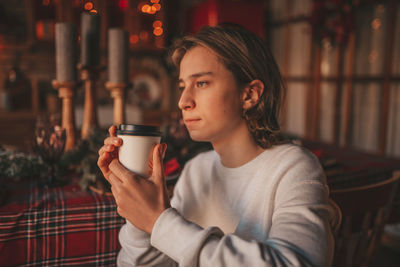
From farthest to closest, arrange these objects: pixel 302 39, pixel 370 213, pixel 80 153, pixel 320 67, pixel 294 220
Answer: pixel 302 39
pixel 320 67
pixel 80 153
pixel 370 213
pixel 294 220

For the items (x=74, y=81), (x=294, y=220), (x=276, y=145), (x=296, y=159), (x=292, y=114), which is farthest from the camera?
(x=292, y=114)

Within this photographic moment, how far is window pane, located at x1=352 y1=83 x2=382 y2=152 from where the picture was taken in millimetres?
3320

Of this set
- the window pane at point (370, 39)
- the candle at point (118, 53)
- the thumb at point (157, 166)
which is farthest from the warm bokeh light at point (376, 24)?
the thumb at point (157, 166)

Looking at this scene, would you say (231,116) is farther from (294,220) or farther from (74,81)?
(74,81)

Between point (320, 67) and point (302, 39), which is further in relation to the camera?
point (302, 39)

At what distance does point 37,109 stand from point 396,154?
4.11 metres

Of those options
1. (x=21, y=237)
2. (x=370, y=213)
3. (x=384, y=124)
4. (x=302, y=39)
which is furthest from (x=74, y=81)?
(x=302, y=39)

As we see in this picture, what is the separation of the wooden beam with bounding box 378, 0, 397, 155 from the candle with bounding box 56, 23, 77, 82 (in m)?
2.72

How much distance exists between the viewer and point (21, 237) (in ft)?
3.16

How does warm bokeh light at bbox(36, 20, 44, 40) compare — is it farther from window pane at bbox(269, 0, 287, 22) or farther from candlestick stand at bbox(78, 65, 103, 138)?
candlestick stand at bbox(78, 65, 103, 138)

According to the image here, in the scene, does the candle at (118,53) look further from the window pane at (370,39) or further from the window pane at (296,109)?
the window pane at (296,109)

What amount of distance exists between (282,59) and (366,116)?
A: 66.3 inches

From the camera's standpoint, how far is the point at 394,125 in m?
3.12

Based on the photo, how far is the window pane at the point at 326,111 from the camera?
12.7 ft
